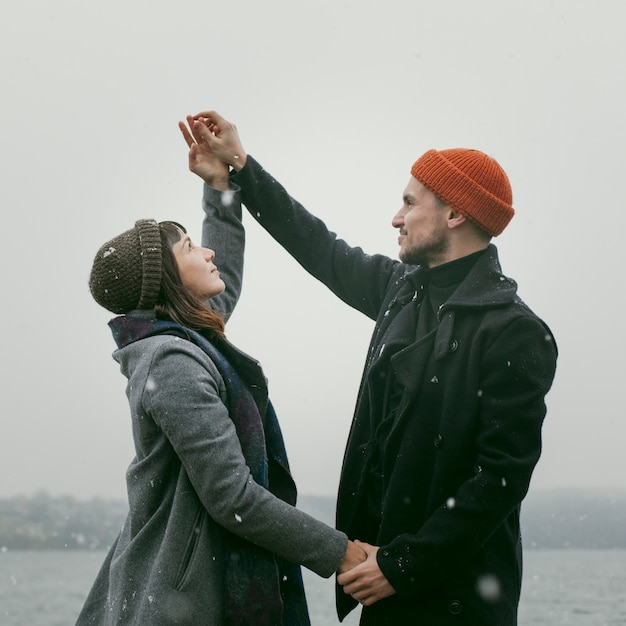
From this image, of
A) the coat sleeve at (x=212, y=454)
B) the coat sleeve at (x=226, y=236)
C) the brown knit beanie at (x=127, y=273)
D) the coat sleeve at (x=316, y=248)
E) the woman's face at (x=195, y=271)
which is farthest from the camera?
the coat sleeve at (x=316, y=248)

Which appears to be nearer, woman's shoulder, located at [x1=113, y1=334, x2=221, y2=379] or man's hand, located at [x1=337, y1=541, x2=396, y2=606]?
woman's shoulder, located at [x1=113, y1=334, x2=221, y2=379]

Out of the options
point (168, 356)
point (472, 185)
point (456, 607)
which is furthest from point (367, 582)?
point (472, 185)

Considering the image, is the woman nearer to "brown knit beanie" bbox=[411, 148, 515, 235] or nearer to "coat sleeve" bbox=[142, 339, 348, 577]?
"coat sleeve" bbox=[142, 339, 348, 577]

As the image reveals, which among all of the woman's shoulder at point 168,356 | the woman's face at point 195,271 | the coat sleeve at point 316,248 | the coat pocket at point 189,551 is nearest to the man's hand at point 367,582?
the coat pocket at point 189,551

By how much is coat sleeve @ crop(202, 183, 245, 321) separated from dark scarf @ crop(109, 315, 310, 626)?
0.55m

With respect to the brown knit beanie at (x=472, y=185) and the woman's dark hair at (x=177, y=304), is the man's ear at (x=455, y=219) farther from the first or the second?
the woman's dark hair at (x=177, y=304)

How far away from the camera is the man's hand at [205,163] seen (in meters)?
3.18

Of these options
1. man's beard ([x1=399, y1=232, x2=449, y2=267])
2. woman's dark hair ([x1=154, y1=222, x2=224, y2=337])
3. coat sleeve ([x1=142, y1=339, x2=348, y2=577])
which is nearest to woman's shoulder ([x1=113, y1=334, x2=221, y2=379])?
coat sleeve ([x1=142, y1=339, x2=348, y2=577])

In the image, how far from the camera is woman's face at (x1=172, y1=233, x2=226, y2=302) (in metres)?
2.61

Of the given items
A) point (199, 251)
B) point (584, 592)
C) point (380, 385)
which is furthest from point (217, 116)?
point (584, 592)

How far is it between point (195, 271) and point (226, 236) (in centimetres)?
53

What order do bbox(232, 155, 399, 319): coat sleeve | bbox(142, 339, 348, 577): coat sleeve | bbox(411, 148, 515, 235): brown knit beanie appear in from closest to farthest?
1. bbox(142, 339, 348, 577): coat sleeve
2. bbox(411, 148, 515, 235): brown knit beanie
3. bbox(232, 155, 399, 319): coat sleeve

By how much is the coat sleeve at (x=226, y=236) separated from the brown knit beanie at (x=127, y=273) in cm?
58

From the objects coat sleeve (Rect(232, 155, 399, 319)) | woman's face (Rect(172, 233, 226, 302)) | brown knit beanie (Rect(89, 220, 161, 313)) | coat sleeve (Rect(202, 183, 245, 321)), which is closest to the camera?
brown knit beanie (Rect(89, 220, 161, 313))
